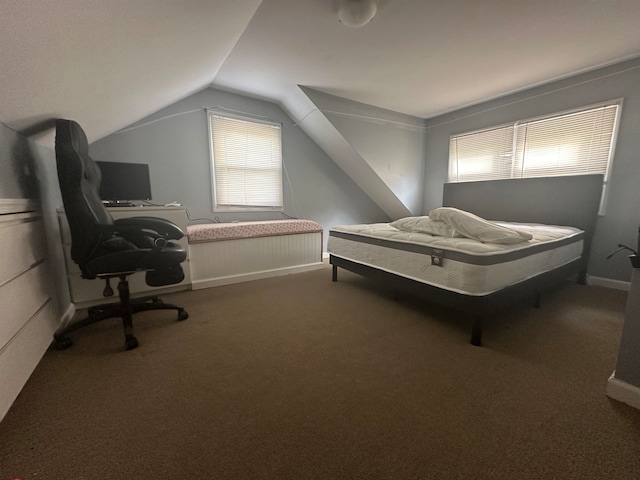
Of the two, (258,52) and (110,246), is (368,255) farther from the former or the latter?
(258,52)

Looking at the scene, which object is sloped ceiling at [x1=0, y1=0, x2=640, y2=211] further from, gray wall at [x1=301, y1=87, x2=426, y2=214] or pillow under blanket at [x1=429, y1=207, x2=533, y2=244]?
pillow under blanket at [x1=429, y1=207, x2=533, y2=244]

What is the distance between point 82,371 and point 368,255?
2.06 m

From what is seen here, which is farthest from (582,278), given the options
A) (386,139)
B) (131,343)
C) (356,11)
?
(131,343)

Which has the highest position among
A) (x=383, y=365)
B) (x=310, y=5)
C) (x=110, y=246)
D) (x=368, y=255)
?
(x=310, y=5)

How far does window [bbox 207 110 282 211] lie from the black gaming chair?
148 centimetres

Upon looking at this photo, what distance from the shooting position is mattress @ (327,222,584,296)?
148cm

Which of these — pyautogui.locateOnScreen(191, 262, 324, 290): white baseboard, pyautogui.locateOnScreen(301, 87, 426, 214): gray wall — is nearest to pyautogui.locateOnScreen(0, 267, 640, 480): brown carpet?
pyautogui.locateOnScreen(191, 262, 324, 290): white baseboard

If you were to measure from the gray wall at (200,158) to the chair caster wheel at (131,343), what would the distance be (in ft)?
6.09

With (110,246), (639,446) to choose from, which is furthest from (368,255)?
(110,246)

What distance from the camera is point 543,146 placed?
2.94m

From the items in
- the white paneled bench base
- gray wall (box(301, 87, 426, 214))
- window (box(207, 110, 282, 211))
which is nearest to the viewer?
the white paneled bench base

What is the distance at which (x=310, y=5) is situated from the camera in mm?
1724

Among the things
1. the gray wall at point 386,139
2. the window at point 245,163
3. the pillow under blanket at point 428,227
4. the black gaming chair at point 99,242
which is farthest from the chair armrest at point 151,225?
the gray wall at point 386,139

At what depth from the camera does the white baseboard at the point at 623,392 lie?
105 cm
